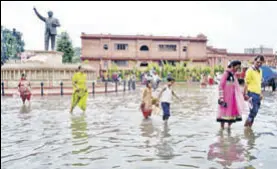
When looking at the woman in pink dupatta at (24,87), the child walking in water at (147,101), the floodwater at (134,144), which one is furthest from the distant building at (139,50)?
the floodwater at (134,144)

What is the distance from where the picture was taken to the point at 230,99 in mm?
8547

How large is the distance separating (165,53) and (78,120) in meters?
51.3

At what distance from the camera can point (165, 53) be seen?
203ft

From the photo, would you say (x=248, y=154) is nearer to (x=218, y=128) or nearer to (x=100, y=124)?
(x=218, y=128)

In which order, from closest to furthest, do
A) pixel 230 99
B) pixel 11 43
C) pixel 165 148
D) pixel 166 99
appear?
pixel 165 148 < pixel 230 99 < pixel 166 99 < pixel 11 43

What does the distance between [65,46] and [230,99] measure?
161 ft

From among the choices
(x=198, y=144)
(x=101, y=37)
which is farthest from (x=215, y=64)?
(x=198, y=144)

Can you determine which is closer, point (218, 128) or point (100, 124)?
point (218, 128)

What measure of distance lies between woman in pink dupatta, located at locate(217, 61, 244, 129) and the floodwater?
0.34 metres

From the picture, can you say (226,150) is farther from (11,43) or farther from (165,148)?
(11,43)

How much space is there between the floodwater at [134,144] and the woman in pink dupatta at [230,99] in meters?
0.34

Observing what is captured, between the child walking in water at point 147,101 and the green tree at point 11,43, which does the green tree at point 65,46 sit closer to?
the green tree at point 11,43

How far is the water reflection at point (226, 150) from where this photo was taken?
5.94 metres

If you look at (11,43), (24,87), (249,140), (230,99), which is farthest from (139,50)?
(249,140)
